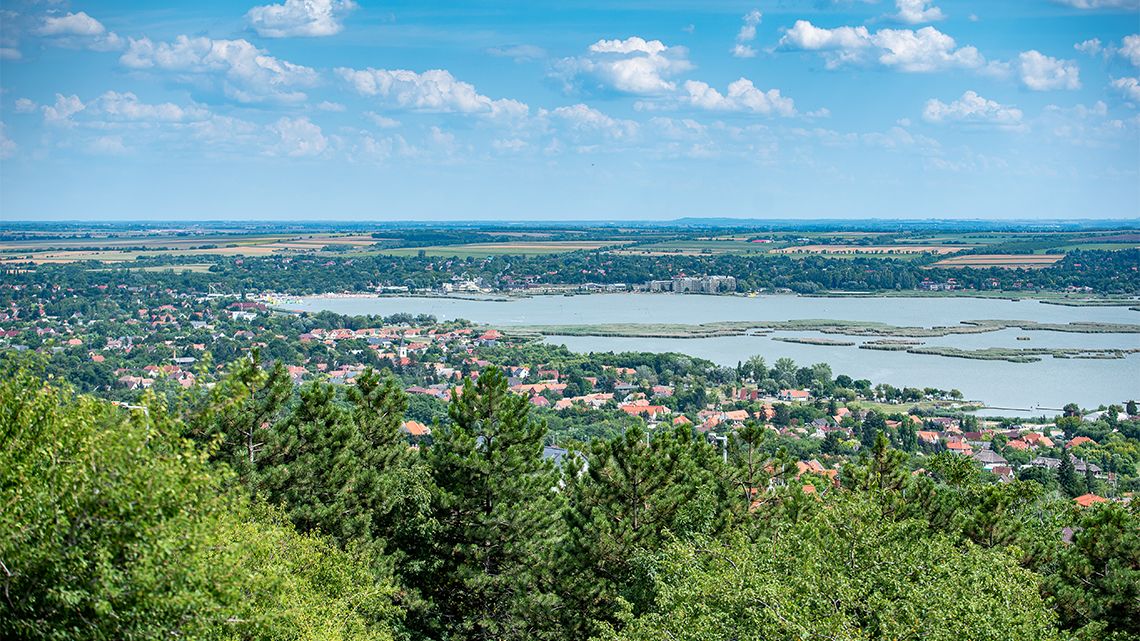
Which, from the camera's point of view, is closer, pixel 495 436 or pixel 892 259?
pixel 495 436

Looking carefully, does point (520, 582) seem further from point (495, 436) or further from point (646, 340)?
point (646, 340)

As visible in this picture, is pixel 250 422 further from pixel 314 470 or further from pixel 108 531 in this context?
pixel 108 531

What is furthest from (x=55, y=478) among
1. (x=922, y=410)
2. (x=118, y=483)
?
(x=922, y=410)

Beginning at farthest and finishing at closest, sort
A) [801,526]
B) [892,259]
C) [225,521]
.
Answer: [892,259], [801,526], [225,521]

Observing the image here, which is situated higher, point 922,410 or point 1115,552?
point 1115,552

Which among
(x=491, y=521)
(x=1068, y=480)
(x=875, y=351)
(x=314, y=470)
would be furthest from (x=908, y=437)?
(x=875, y=351)

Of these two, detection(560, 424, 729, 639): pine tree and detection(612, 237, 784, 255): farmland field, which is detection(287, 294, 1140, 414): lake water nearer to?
detection(560, 424, 729, 639): pine tree
